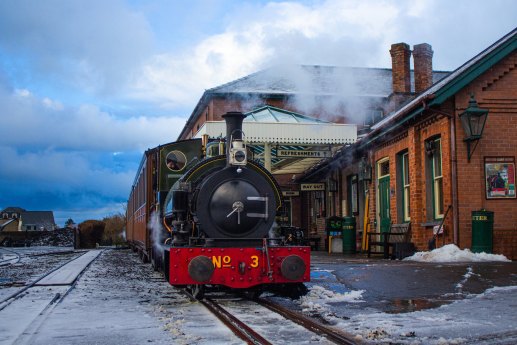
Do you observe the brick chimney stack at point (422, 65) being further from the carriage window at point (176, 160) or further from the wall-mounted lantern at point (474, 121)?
the carriage window at point (176, 160)

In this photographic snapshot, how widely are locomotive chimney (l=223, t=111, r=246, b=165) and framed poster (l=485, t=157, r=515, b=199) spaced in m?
7.00

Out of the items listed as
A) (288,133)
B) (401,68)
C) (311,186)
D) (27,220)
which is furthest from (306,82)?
(27,220)

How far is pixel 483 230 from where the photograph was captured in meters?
12.2

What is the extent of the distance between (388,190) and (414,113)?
328 centimetres

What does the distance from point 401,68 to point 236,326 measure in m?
18.3

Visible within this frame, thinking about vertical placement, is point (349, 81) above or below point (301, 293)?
above

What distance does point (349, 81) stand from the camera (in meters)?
21.7

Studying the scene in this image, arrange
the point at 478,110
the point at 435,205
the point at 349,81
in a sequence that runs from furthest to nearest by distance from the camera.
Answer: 1. the point at 349,81
2. the point at 435,205
3. the point at 478,110

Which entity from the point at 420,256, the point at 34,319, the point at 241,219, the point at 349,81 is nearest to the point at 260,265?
the point at 241,219

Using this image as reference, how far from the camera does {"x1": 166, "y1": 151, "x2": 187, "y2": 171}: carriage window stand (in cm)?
1077

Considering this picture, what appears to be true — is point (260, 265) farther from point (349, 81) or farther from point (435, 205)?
point (349, 81)

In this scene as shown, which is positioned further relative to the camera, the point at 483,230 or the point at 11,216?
the point at 11,216

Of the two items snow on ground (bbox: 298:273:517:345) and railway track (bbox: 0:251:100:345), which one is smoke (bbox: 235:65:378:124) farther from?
snow on ground (bbox: 298:273:517:345)

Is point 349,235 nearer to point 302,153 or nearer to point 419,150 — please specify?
point 302,153
